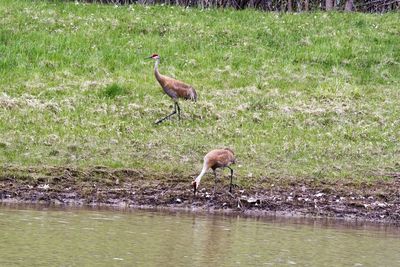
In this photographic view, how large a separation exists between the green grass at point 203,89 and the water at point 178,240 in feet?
8.11

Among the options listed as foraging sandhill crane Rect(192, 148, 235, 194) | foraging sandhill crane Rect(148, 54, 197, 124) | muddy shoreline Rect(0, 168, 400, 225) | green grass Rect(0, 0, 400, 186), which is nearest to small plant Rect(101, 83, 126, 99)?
green grass Rect(0, 0, 400, 186)

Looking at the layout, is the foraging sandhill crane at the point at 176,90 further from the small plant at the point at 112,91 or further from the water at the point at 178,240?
the water at the point at 178,240

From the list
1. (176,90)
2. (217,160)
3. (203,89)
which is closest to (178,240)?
(217,160)

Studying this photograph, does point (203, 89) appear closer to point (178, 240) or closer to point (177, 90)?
point (177, 90)

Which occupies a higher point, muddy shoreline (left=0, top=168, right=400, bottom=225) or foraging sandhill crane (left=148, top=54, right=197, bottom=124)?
foraging sandhill crane (left=148, top=54, right=197, bottom=124)

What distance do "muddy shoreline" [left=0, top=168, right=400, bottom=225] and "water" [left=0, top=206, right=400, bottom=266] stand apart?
69cm

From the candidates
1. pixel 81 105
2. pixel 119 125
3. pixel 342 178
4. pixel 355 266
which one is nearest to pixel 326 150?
pixel 342 178

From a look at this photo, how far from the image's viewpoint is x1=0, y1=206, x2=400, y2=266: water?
379 inches

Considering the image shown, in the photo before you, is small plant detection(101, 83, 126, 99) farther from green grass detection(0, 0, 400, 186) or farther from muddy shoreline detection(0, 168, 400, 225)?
muddy shoreline detection(0, 168, 400, 225)

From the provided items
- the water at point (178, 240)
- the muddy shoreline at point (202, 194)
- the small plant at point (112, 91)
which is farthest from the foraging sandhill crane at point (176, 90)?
the water at point (178, 240)

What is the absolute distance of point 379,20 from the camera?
83.3 ft

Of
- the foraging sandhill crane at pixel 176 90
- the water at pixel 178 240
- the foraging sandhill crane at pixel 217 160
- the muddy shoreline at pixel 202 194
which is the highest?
the foraging sandhill crane at pixel 176 90

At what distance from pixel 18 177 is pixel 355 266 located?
6183 mm

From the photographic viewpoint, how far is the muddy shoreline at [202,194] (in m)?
13.4
